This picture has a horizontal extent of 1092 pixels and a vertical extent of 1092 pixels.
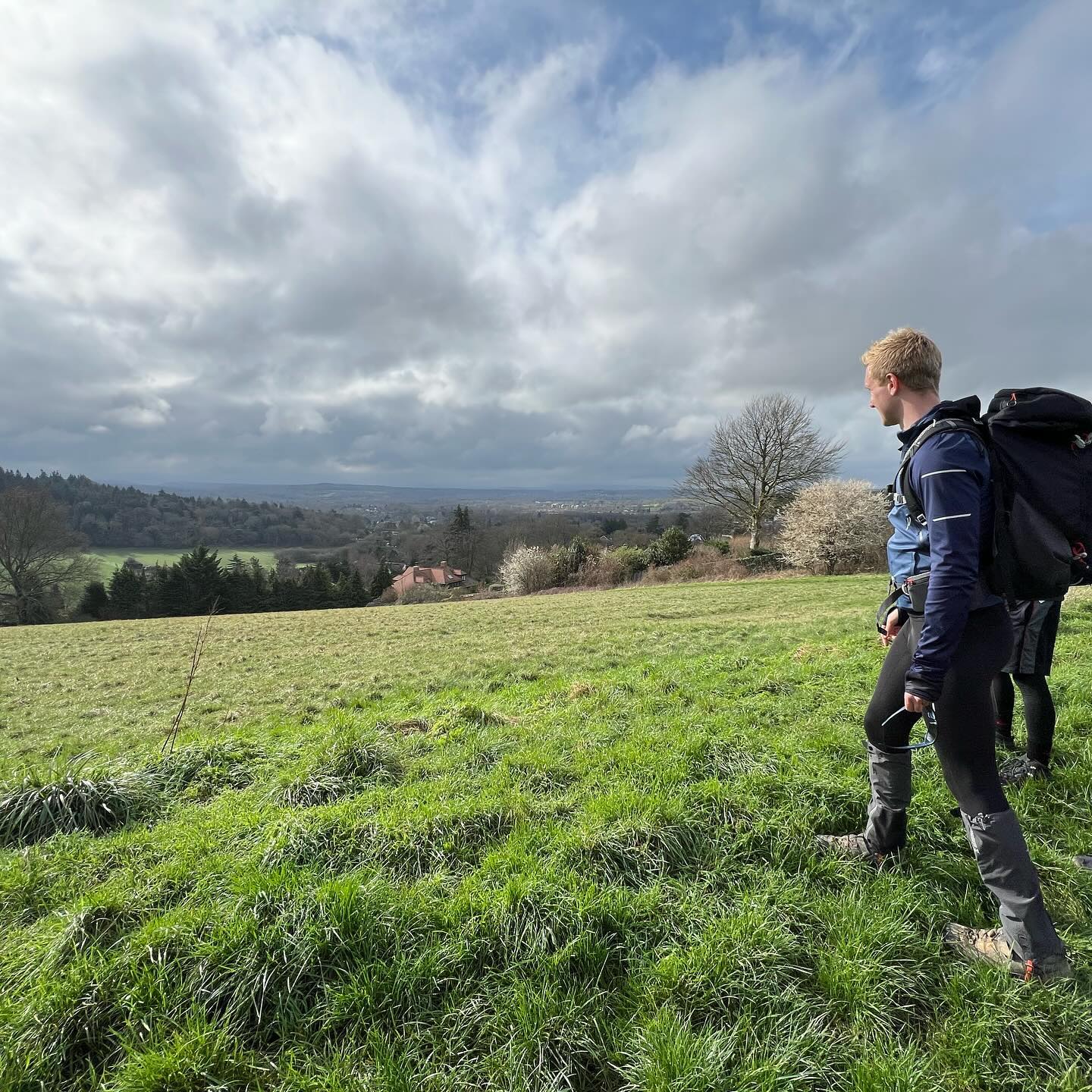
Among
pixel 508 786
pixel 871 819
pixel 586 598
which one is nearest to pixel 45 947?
pixel 508 786

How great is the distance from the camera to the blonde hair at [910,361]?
258 centimetres

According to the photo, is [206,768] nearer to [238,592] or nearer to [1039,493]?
[1039,493]

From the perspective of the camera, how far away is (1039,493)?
220cm

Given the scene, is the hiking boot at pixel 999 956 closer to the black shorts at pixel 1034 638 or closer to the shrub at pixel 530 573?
the black shorts at pixel 1034 638

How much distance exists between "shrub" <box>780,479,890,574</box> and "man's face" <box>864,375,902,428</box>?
29.3m

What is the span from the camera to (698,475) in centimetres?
3538

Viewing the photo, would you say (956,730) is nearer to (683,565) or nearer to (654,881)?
(654,881)

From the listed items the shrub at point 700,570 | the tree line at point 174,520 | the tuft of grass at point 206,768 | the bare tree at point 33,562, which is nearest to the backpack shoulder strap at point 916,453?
the tuft of grass at point 206,768

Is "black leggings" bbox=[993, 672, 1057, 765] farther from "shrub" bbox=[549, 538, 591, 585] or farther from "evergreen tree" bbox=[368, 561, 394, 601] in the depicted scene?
"evergreen tree" bbox=[368, 561, 394, 601]

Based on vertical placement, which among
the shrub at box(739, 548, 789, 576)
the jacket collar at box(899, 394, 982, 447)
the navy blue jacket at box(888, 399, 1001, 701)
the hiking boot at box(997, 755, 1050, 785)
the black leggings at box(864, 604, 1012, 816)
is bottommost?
the shrub at box(739, 548, 789, 576)

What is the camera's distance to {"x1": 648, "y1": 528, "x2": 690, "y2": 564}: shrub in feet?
Answer: 116

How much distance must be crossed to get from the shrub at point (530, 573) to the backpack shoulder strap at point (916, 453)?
3677 centimetres

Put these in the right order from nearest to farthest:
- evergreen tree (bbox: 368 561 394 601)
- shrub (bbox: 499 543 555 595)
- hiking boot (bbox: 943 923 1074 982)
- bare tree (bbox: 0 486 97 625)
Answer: hiking boot (bbox: 943 923 1074 982) → bare tree (bbox: 0 486 97 625) → shrub (bbox: 499 543 555 595) → evergreen tree (bbox: 368 561 394 601)

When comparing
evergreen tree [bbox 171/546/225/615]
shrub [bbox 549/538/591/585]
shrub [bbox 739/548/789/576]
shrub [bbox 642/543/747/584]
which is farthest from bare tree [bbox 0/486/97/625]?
shrub [bbox 739/548/789/576]
